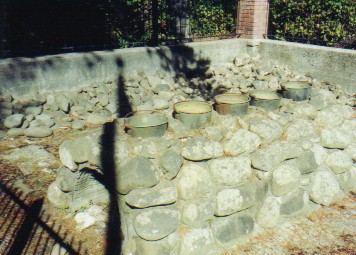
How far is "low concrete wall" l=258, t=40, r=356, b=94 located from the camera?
7.05 m

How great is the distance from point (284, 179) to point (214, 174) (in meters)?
0.82

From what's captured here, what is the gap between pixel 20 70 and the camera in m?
5.73

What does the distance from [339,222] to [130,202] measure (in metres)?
2.31

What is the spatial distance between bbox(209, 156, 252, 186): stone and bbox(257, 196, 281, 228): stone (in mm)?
427

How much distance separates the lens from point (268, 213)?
352cm

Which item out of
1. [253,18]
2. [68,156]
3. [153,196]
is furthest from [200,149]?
[253,18]

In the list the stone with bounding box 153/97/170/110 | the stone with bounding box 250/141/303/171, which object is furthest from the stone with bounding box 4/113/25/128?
the stone with bounding box 250/141/303/171

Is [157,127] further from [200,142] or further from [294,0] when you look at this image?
[294,0]

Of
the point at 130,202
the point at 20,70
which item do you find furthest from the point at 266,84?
the point at 130,202

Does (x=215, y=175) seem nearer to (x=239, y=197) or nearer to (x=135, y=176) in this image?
(x=239, y=197)

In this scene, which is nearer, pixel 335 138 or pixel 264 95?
pixel 335 138

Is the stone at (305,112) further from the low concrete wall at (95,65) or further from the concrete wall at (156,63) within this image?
the low concrete wall at (95,65)

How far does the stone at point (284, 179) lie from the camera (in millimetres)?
3494

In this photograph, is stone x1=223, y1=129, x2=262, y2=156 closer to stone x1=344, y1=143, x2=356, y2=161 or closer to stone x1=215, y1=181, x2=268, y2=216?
stone x1=215, y1=181, x2=268, y2=216
